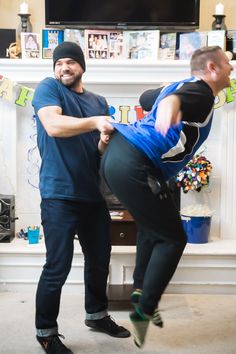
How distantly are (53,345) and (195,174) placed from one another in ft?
5.49

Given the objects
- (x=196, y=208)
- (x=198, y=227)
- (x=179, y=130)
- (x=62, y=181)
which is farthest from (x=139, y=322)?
(x=196, y=208)

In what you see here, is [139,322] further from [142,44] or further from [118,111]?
[142,44]

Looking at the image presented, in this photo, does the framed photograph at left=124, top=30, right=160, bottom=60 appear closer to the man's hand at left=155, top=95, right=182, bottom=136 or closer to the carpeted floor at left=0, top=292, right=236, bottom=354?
the carpeted floor at left=0, top=292, right=236, bottom=354

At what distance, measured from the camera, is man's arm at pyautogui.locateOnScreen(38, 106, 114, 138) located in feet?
7.00

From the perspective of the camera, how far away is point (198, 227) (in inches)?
149

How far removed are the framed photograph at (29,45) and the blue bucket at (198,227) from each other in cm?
158

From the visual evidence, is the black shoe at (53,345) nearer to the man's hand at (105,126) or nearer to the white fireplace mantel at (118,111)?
the man's hand at (105,126)

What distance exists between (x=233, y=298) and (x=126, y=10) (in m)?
2.11

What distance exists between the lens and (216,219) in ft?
13.4

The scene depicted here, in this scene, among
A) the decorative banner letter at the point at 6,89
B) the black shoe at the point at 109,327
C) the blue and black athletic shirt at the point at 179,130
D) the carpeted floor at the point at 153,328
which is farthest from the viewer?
the decorative banner letter at the point at 6,89

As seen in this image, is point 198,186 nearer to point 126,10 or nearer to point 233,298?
point 233,298

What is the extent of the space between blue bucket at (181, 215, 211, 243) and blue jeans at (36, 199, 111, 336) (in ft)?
3.55

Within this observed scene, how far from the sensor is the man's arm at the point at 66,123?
213 cm

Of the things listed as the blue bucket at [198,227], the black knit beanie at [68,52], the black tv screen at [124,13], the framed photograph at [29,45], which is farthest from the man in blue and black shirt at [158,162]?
the framed photograph at [29,45]
